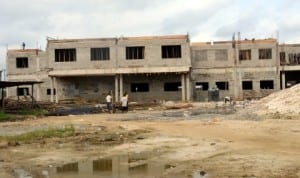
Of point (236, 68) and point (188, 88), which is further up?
point (236, 68)

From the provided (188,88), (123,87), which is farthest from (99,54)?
(188,88)

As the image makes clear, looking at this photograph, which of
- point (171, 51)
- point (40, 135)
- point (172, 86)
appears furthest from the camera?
point (172, 86)

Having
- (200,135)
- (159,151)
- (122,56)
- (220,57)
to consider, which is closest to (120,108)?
(122,56)

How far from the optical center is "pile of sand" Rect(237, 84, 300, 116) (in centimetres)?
3021

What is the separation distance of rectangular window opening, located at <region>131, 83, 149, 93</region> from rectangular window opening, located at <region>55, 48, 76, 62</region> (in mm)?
6875

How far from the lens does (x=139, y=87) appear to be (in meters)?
58.1

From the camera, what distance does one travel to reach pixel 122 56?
5644 cm

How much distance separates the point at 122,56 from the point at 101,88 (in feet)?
14.0

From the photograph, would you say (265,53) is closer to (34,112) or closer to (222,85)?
(222,85)

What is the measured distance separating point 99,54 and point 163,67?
22.4 ft

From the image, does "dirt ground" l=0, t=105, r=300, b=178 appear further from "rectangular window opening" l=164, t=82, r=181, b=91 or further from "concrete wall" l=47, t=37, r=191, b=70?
"rectangular window opening" l=164, t=82, r=181, b=91

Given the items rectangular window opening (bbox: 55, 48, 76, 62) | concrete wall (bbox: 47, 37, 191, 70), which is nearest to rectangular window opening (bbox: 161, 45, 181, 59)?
concrete wall (bbox: 47, 37, 191, 70)

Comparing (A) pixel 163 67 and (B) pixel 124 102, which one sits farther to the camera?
(A) pixel 163 67

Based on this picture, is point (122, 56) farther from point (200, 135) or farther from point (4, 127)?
point (200, 135)
